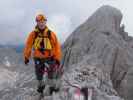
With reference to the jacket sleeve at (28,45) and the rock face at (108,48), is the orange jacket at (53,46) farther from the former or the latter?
the rock face at (108,48)

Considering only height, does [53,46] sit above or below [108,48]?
below

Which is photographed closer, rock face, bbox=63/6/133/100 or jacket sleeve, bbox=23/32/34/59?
jacket sleeve, bbox=23/32/34/59

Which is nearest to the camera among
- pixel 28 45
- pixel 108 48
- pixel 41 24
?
pixel 41 24

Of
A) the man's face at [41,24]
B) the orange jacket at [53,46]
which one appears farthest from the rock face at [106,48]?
the man's face at [41,24]

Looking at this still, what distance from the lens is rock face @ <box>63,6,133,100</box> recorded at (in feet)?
226

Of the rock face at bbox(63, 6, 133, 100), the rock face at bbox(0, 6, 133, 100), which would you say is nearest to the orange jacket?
the rock face at bbox(0, 6, 133, 100)

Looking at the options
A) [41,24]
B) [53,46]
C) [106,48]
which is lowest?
[53,46]

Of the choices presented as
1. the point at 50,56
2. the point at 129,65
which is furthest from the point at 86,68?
the point at 129,65

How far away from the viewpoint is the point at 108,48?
2825 inches

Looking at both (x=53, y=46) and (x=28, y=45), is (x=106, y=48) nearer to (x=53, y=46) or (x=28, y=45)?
(x=53, y=46)

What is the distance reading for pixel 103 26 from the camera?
246 feet

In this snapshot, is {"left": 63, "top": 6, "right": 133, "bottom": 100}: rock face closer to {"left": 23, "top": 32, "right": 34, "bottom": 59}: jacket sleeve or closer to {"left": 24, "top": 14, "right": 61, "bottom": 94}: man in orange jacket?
{"left": 24, "top": 14, "right": 61, "bottom": 94}: man in orange jacket

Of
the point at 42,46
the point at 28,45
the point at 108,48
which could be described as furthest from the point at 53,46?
the point at 108,48

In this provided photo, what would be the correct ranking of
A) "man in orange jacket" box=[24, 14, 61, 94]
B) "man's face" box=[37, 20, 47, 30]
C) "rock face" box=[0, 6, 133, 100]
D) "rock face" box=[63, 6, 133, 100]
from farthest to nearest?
1. "rock face" box=[63, 6, 133, 100]
2. "rock face" box=[0, 6, 133, 100]
3. "man in orange jacket" box=[24, 14, 61, 94]
4. "man's face" box=[37, 20, 47, 30]
